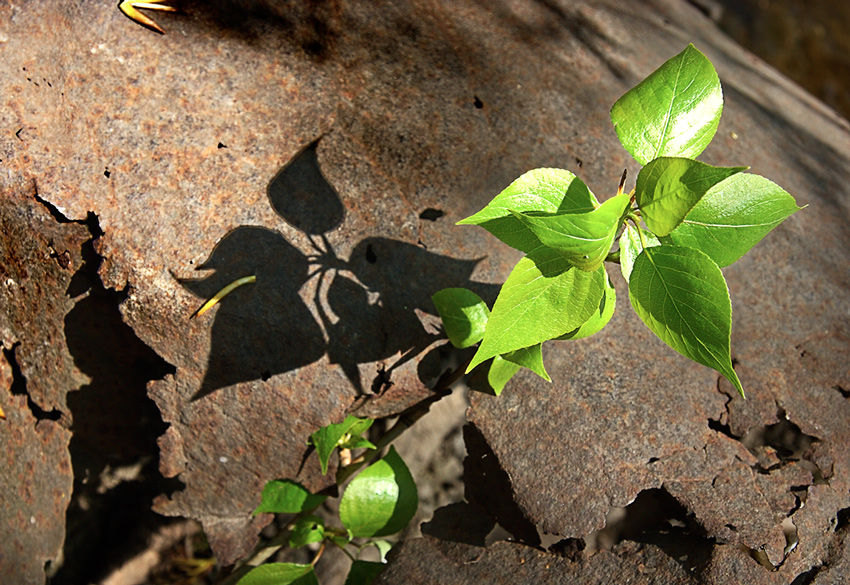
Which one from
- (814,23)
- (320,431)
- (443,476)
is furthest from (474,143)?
(814,23)

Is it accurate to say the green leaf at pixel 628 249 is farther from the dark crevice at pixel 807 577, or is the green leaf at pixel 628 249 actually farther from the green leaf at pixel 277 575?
the green leaf at pixel 277 575

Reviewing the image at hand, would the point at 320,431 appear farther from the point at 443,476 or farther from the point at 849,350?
the point at 849,350

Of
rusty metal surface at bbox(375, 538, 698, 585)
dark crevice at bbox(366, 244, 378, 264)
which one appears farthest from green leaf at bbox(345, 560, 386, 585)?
dark crevice at bbox(366, 244, 378, 264)

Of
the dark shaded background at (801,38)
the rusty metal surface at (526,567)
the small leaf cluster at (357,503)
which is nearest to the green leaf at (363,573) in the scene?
the small leaf cluster at (357,503)

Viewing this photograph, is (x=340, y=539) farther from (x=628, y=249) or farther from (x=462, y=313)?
(x=628, y=249)

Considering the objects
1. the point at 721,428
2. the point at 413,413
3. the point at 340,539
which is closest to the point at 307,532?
the point at 340,539
